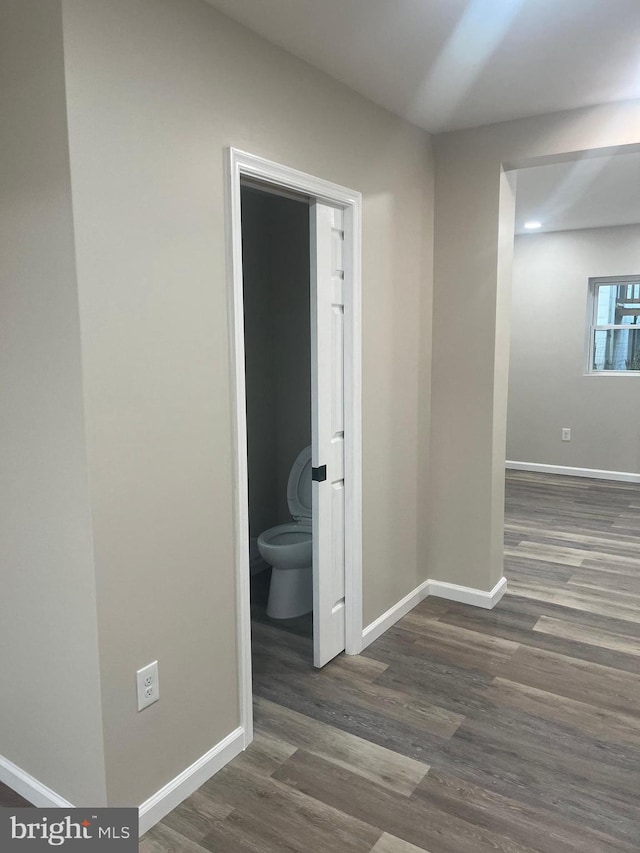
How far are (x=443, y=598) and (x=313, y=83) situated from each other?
2679mm

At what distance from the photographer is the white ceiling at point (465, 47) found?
196 centimetres

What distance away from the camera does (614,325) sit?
6551 millimetres

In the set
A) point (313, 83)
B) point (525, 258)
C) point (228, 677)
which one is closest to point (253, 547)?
point (228, 677)

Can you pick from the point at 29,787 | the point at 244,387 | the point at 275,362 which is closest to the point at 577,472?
the point at 275,362

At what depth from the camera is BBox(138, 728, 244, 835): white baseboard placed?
6.34 feet

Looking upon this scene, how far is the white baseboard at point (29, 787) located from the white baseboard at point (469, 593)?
2236 mm

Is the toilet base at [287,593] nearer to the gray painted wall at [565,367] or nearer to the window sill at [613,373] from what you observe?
the gray painted wall at [565,367]

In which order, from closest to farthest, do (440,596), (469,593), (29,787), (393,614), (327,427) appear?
(29,787)
(327,427)
(393,614)
(469,593)
(440,596)

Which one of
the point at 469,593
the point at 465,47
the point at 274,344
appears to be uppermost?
the point at 465,47

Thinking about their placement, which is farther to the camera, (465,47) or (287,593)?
(287,593)

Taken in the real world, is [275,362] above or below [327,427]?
above

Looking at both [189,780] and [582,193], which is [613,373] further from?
[189,780]

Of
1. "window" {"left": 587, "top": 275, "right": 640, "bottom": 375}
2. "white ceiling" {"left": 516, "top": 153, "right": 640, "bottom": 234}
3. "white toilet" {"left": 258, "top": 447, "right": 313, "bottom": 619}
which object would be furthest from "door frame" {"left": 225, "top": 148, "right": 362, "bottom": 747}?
"window" {"left": 587, "top": 275, "right": 640, "bottom": 375}

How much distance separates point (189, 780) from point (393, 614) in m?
1.48
